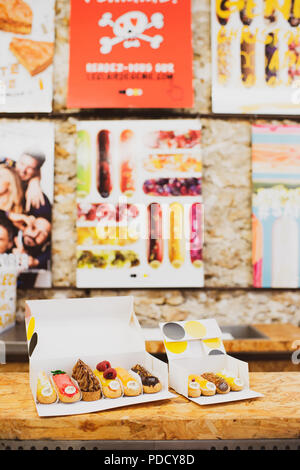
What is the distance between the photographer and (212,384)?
1.33 metres

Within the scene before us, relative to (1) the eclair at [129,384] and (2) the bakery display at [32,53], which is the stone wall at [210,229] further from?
(1) the eclair at [129,384]

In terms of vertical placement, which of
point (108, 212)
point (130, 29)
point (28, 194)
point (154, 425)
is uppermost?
point (130, 29)

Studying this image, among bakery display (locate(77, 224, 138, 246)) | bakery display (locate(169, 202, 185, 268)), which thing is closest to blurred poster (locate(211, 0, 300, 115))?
bakery display (locate(169, 202, 185, 268))

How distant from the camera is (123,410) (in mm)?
1204

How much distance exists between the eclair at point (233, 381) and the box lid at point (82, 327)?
30cm

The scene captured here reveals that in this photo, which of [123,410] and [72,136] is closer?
[123,410]

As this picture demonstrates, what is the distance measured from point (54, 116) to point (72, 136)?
188mm

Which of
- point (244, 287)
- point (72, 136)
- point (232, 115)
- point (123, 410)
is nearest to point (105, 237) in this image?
point (72, 136)

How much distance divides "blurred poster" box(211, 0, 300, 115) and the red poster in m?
0.23

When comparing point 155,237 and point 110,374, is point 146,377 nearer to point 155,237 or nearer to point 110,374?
point 110,374

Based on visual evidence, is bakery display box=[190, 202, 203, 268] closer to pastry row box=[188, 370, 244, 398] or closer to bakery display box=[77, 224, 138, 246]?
bakery display box=[77, 224, 138, 246]

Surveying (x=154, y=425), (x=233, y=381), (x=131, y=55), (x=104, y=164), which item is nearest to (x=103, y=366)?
(x=154, y=425)

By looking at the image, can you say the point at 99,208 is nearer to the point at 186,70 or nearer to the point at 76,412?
the point at 186,70

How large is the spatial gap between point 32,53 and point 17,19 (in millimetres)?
271
